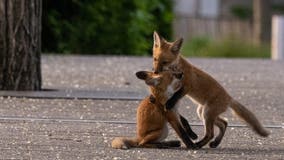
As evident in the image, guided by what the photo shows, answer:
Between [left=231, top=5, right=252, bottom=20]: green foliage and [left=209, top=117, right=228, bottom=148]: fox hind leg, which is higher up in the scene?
[left=209, top=117, right=228, bottom=148]: fox hind leg

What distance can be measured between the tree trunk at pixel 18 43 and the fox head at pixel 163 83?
13.0 feet

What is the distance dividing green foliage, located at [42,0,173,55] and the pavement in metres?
3.14

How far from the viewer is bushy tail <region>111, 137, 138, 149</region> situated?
988cm

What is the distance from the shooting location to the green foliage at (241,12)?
45.2 metres

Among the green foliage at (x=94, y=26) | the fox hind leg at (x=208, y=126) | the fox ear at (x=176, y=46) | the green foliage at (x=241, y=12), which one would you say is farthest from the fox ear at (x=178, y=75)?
the green foliage at (x=241, y=12)

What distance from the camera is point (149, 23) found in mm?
23375

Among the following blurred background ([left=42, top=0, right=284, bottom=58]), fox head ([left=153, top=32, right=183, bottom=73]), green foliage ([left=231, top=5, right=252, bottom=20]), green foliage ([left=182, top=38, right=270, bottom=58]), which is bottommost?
green foliage ([left=231, top=5, right=252, bottom=20])

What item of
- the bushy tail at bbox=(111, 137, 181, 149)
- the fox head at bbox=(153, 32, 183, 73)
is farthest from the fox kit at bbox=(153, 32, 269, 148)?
the bushy tail at bbox=(111, 137, 181, 149)

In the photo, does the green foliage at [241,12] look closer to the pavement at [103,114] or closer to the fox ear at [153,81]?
the pavement at [103,114]

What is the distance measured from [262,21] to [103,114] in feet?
87.2

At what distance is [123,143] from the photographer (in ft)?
32.4

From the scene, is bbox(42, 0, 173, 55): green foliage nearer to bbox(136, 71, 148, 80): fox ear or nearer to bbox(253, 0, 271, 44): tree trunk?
bbox(136, 71, 148, 80): fox ear

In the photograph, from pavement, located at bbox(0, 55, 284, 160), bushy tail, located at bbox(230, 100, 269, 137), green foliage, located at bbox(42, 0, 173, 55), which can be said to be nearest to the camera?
pavement, located at bbox(0, 55, 284, 160)

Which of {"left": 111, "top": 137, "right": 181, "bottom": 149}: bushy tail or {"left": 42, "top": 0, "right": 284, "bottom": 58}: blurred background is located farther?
{"left": 42, "top": 0, "right": 284, "bottom": 58}: blurred background
